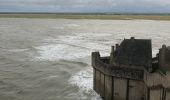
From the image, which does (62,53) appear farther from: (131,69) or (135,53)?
(131,69)

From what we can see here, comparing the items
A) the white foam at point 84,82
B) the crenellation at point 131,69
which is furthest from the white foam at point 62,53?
the crenellation at point 131,69

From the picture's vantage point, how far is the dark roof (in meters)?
13.1

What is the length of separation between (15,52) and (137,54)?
2174 centimetres

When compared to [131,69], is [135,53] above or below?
above

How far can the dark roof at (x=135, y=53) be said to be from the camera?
13062 millimetres

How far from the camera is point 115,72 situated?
43.4ft

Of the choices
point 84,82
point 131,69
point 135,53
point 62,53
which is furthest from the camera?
point 62,53

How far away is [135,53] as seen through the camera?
13328 millimetres

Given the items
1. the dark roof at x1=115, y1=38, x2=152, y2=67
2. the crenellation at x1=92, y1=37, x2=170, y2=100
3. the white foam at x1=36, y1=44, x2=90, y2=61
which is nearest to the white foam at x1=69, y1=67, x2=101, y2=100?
the crenellation at x1=92, y1=37, x2=170, y2=100

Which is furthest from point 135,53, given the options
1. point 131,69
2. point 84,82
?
point 84,82

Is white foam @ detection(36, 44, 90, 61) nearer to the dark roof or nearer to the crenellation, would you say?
the crenellation

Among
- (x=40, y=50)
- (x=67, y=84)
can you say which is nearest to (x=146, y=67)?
(x=67, y=84)

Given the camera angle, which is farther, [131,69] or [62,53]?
[62,53]

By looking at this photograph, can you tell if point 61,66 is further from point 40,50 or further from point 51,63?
point 40,50
